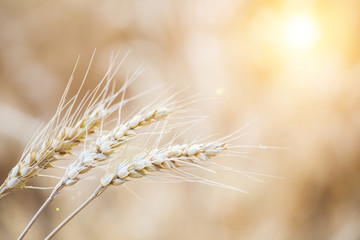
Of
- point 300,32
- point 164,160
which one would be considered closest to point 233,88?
point 300,32

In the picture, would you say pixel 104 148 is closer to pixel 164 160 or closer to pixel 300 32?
pixel 164 160

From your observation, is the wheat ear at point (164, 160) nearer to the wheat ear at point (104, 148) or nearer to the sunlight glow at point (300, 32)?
the wheat ear at point (104, 148)

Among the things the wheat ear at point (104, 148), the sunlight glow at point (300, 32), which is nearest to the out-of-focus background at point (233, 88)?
the sunlight glow at point (300, 32)

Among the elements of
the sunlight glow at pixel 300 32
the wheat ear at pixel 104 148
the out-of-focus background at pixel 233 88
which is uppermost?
the sunlight glow at pixel 300 32

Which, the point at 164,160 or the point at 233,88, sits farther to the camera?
the point at 233,88

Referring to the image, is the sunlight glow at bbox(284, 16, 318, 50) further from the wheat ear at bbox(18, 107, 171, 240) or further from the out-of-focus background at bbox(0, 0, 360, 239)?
the wheat ear at bbox(18, 107, 171, 240)

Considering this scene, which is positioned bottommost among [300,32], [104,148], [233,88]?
[104,148]

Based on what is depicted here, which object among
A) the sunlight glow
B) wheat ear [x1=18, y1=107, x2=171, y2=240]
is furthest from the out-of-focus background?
wheat ear [x1=18, y1=107, x2=171, y2=240]

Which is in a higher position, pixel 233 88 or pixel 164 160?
pixel 233 88
